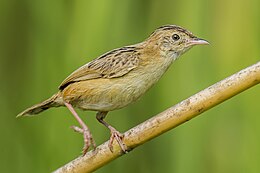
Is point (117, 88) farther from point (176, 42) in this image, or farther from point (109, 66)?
point (176, 42)

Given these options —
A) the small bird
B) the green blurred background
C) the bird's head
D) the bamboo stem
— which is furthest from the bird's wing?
the bamboo stem

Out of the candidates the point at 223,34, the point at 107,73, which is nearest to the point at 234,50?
the point at 223,34

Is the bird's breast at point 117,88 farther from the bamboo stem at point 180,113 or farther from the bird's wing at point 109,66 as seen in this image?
the bamboo stem at point 180,113

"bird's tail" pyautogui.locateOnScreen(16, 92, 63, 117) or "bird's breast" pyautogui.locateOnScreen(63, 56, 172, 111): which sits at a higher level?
"bird's breast" pyautogui.locateOnScreen(63, 56, 172, 111)

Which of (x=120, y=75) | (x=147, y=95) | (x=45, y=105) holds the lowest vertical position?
(x=147, y=95)

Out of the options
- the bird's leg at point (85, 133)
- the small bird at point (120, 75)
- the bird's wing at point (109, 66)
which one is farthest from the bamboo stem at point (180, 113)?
the bird's wing at point (109, 66)

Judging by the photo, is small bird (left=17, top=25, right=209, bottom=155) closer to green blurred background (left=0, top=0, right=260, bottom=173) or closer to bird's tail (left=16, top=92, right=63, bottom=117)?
bird's tail (left=16, top=92, right=63, bottom=117)

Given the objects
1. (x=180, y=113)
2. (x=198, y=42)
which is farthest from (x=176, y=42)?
(x=180, y=113)

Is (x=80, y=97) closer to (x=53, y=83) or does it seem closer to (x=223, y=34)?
(x=53, y=83)
